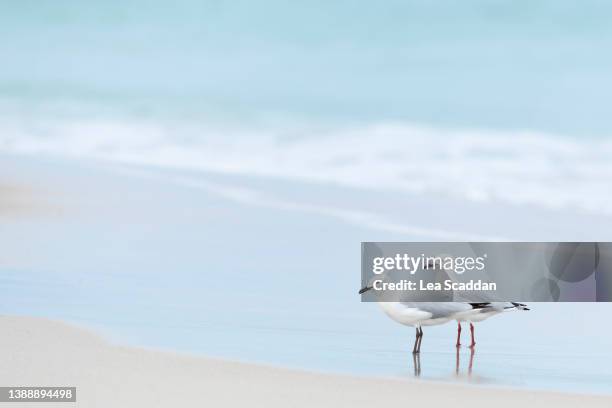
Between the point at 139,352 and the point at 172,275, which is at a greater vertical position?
the point at 172,275

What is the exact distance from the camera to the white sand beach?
6559 millimetres

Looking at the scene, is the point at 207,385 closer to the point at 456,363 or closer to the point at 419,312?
the point at 456,363

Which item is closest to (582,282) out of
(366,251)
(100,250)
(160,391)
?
(366,251)

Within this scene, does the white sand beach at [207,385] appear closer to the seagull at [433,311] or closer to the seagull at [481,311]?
the seagull at [433,311]

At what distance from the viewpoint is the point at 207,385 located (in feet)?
22.9

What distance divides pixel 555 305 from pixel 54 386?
7454mm

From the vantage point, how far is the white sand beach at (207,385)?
6.56 m

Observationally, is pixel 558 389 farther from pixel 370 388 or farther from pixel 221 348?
pixel 221 348

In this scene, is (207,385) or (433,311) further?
(433,311)

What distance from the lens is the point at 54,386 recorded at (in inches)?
261

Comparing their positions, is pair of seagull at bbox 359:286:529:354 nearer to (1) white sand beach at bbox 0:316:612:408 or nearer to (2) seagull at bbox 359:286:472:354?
(2) seagull at bbox 359:286:472:354
